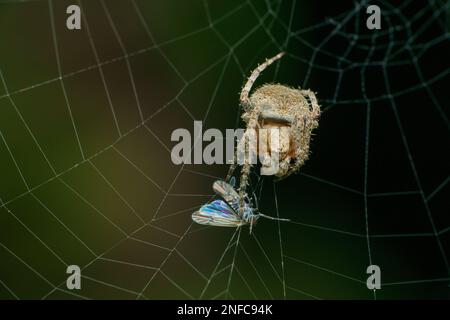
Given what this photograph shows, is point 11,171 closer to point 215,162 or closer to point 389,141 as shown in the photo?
point 215,162

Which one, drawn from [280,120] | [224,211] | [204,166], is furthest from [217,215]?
[204,166]

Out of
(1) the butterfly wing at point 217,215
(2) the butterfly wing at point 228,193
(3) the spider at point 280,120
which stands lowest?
(1) the butterfly wing at point 217,215

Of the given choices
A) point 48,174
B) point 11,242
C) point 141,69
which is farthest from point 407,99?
point 11,242

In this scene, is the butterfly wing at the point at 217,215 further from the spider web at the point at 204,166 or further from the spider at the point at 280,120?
the spider web at the point at 204,166

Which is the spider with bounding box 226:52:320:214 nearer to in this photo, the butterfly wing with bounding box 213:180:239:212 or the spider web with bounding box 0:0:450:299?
the butterfly wing with bounding box 213:180:239:212

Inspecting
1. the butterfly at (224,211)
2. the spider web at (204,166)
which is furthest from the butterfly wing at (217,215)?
the spider web at (204,166)
